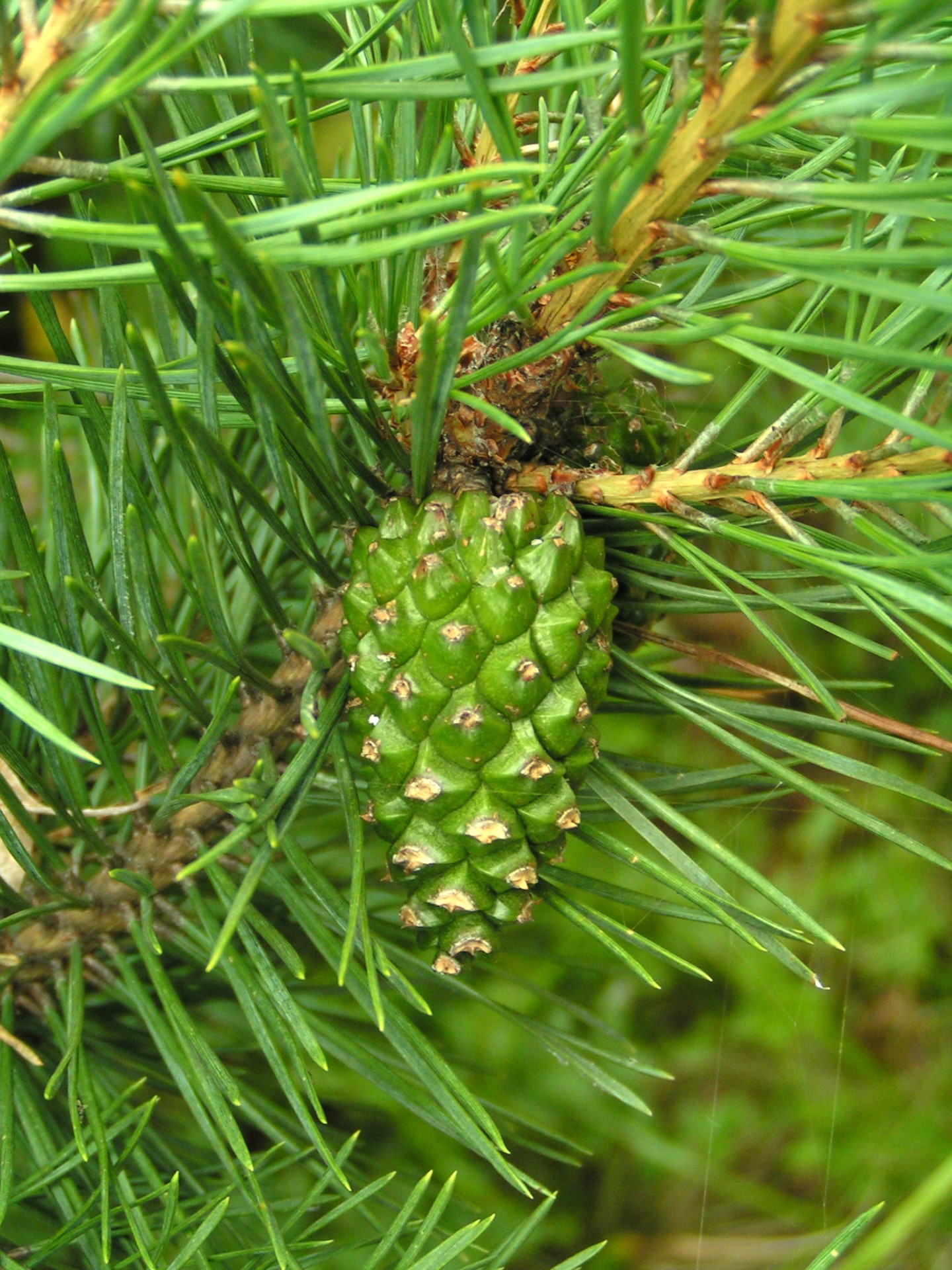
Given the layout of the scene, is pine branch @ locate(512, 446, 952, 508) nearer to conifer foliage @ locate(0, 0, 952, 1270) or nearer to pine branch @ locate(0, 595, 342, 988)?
conifer foliage @ locate(0, 0, 952, 1270)

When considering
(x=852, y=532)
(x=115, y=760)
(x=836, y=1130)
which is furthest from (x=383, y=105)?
(x=836, y=1130)

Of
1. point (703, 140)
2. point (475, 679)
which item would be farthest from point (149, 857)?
point (703, 140)

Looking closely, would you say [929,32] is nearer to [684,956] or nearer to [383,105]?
[383,105]

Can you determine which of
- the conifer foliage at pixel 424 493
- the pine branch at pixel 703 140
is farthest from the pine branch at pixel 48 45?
the pine branch at pixel 703 140

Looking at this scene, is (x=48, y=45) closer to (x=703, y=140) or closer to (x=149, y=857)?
(x=703, y=140)

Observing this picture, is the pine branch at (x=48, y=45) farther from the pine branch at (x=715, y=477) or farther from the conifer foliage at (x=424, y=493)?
the pine branch at (x=715, y=477)

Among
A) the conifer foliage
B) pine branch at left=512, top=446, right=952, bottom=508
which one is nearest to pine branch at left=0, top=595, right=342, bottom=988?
the conifer foliage
